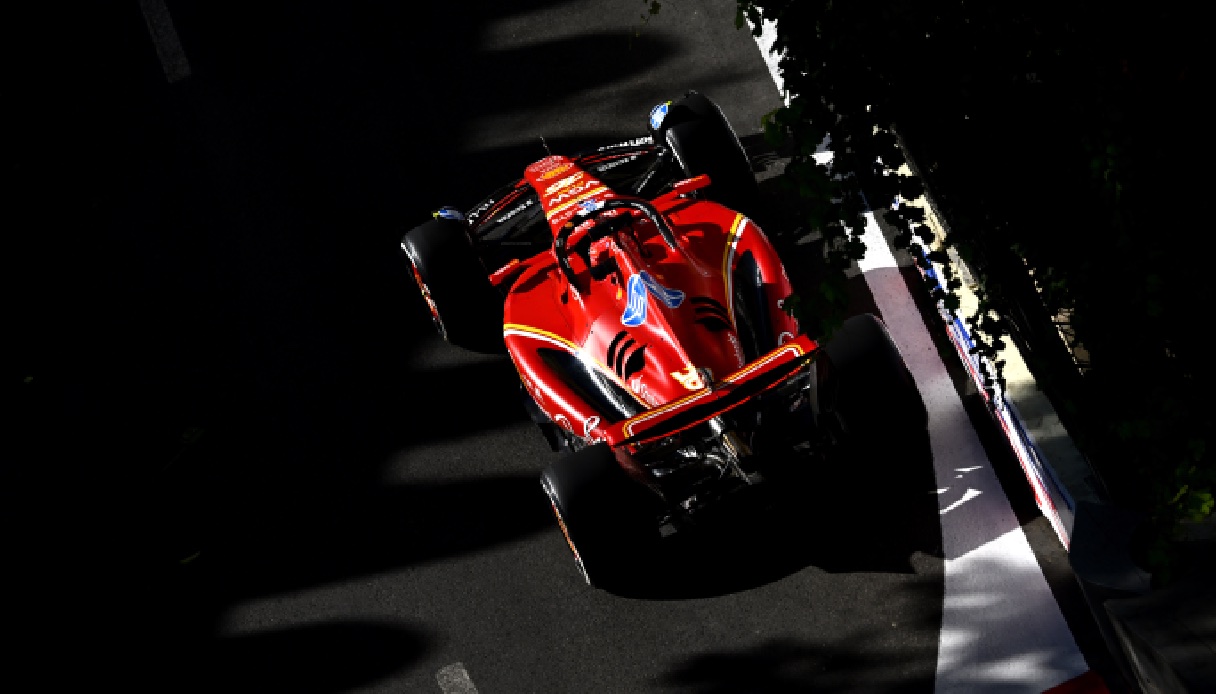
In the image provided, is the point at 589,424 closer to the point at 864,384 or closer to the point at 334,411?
the point at 864,384

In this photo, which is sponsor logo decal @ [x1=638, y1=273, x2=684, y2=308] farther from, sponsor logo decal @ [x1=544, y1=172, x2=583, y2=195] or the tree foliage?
the tree foliage

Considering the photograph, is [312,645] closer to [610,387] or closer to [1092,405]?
[610,387]

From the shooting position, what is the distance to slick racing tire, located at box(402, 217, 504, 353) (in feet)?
27.8

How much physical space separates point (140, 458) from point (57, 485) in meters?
0.52

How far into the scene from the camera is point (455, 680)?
7.41m

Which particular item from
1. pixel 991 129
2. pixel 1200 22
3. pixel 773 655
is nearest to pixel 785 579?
pixel 773 655

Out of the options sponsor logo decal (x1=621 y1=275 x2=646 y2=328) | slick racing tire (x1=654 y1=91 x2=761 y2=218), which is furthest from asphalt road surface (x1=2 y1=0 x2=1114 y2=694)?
sponsor logo decal (x1=621 y1=275 x2=646 y2=328)

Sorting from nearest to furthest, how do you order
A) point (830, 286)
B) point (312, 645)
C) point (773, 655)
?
point (830, 286) → point (773, 655) → point (312, 645)

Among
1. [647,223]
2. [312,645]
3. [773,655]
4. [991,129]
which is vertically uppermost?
[991,129]

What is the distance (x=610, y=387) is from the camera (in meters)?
7.49

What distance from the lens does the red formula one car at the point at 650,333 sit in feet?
22.4

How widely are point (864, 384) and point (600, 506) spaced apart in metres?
1.35

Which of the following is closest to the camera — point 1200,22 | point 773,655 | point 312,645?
point 1200,22

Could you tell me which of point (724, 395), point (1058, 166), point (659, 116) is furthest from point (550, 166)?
point (1058, 166)
